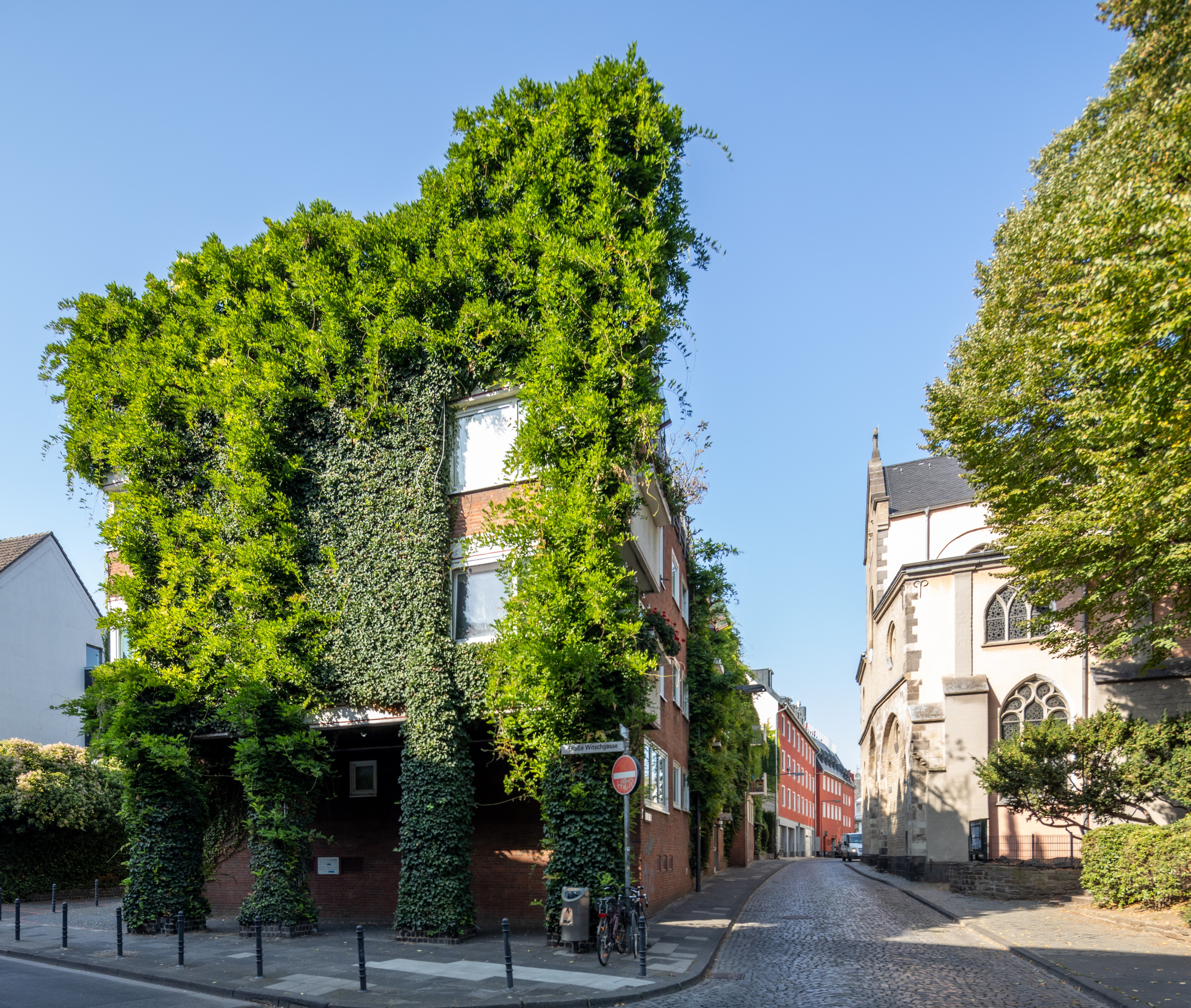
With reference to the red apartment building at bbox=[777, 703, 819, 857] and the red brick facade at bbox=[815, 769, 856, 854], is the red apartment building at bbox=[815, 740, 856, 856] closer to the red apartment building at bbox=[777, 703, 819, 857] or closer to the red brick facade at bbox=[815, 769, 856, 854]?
the red brick facade at bbox=[815, 769, 856, 854]

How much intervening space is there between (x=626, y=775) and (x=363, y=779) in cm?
895

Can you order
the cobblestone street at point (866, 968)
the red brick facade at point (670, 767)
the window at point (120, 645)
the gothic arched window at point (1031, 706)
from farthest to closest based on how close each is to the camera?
the gothic arched window at point (1031, 706) < the window at point (120, 645) < the red brick facade at point (670, 767) < the cobblestone street at point (866, 968)

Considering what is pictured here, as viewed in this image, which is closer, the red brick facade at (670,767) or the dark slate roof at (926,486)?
the red brick facade at (670,767)

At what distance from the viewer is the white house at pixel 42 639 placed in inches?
1233

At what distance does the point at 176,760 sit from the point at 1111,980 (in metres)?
14.8

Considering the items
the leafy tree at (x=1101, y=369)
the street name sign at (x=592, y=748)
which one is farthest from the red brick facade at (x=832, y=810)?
the street name sign at (x=592, y=748)

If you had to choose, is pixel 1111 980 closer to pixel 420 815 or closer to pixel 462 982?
pixel 462 982

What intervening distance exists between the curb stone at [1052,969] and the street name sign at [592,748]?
20.5ft

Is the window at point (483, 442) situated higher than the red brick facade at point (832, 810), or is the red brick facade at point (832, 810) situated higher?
the window at point (483, 442)

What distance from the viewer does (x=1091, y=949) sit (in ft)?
44.1

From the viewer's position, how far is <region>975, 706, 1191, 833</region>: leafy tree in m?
21.3

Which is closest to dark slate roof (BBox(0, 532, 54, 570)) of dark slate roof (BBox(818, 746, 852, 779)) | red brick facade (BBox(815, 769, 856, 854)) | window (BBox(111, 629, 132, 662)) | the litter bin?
window (BBox(111, 629, 132, 662))

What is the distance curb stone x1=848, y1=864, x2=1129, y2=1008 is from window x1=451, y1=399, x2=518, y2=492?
35.2 ft

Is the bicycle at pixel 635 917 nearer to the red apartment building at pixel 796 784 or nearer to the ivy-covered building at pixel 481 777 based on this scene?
the ivy-covered building at pixel 481 777
